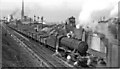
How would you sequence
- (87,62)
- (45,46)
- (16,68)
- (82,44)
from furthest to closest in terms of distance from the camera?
1. (45,46)
2. (82,44)
3. (87,62)
4. (16,68)

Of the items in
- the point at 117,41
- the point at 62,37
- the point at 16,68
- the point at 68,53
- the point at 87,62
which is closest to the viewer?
the point at 117,41

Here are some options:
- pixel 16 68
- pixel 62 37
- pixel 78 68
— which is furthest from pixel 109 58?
pixel 62 37

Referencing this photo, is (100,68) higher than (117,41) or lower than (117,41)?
lower

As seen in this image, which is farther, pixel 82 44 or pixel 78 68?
pixel 82 44

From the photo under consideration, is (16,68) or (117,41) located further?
(16,68)

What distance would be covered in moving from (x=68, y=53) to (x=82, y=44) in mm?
3893

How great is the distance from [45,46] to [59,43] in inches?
304

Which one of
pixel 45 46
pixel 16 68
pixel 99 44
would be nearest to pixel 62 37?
pixel 99 44

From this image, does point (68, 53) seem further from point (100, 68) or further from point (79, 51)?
point (100, 68)

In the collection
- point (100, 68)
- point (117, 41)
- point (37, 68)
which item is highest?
point (117, 41)

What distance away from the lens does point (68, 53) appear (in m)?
25.8

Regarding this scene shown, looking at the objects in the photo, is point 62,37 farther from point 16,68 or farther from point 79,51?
point 16,68

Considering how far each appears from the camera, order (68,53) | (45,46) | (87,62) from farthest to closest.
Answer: (45,46) < (68,53) < (87,62)

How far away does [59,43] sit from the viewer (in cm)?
2884
